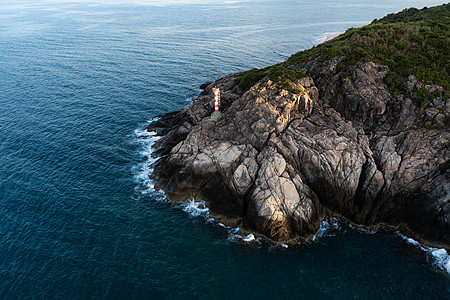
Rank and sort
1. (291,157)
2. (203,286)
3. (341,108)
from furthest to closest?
1. (341,108)
2. (291,157)
3. (203,286)

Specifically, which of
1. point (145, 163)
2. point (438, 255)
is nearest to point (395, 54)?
point (438, 255)

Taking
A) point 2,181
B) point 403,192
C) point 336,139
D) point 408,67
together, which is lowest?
point 2,181

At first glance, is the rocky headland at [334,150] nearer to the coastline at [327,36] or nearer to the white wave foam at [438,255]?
the white wave foam at [438,255]

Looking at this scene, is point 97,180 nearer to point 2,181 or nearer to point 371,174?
point 2,181

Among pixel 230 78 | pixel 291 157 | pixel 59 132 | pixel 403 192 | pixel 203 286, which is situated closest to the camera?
pixel 203 286

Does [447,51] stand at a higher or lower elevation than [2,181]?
higher

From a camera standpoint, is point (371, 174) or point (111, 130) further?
point (111, 130)

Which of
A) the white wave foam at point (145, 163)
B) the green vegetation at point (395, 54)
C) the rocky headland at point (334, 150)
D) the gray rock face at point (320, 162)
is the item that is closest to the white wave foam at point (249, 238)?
the rocky headland at point (334, 150)

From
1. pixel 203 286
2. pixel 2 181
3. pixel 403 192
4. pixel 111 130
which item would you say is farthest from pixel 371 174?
pixel 2 181
